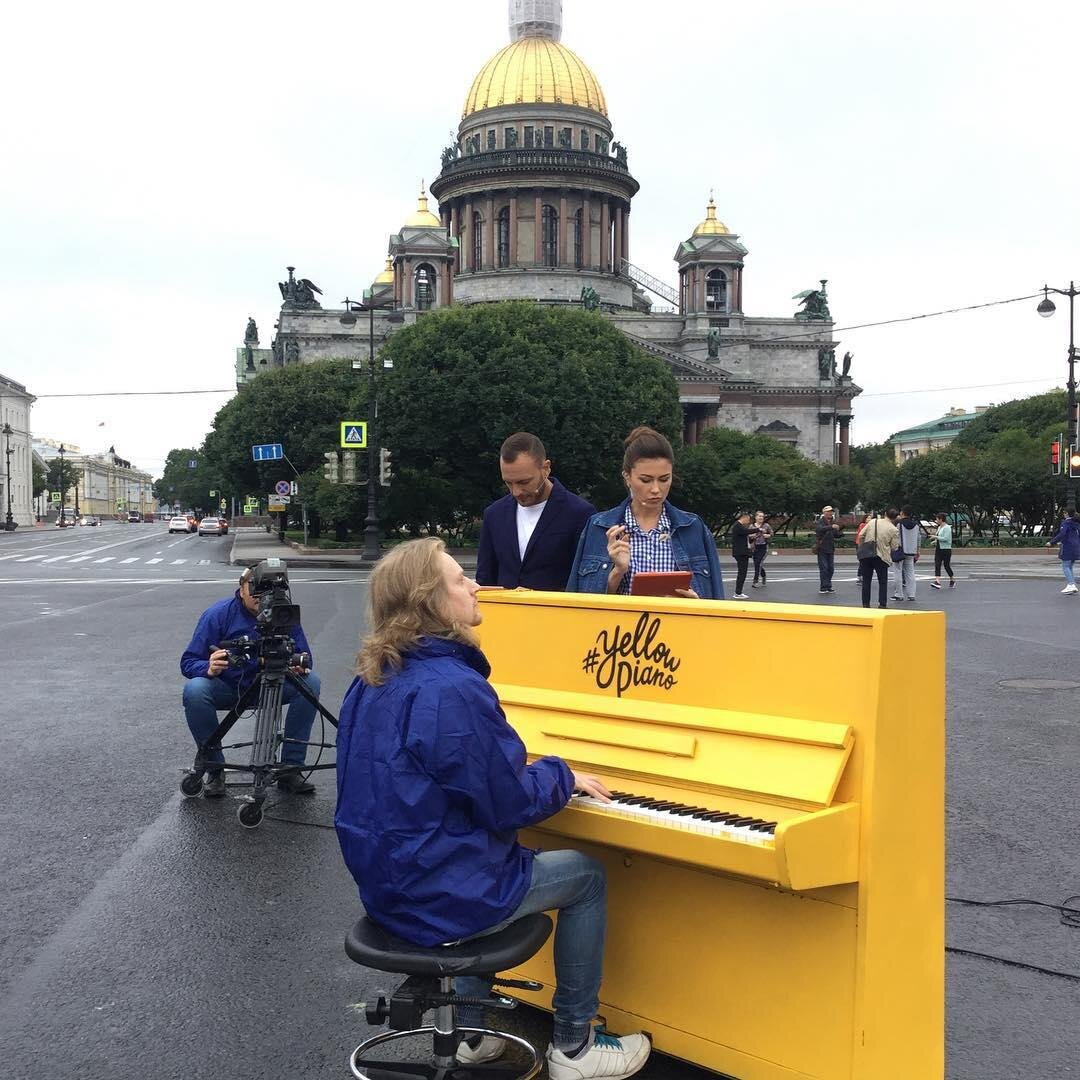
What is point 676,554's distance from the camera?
5.44 metres

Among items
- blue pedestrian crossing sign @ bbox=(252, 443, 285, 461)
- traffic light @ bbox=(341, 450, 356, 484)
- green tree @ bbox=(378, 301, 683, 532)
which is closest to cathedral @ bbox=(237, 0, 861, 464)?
blue pedestrian crossing sign @ bbox=(252, 443, 285, 461)

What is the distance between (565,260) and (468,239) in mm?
8006

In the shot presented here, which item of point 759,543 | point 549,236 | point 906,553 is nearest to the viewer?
point 906,553

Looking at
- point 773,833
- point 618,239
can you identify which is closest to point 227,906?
point 773,833

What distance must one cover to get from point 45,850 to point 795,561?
1542 inches

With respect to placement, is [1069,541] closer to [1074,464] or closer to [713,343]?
[1074,464]

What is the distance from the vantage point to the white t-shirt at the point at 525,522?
6.03 meters

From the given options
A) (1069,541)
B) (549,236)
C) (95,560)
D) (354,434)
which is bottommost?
(95,560)

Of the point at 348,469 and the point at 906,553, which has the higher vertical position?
the point at 348,469

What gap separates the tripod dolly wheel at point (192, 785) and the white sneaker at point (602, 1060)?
4.23 meters

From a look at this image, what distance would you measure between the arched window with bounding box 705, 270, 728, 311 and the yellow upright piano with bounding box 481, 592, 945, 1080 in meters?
86.3

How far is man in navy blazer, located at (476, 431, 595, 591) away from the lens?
5875mm

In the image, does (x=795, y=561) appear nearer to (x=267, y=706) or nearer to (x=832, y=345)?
(x=267, y=706)

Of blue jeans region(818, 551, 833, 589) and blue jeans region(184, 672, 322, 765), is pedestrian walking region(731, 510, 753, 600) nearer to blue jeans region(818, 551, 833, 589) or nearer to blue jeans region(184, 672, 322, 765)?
blue jeans region(818, 551, 833, 589)
